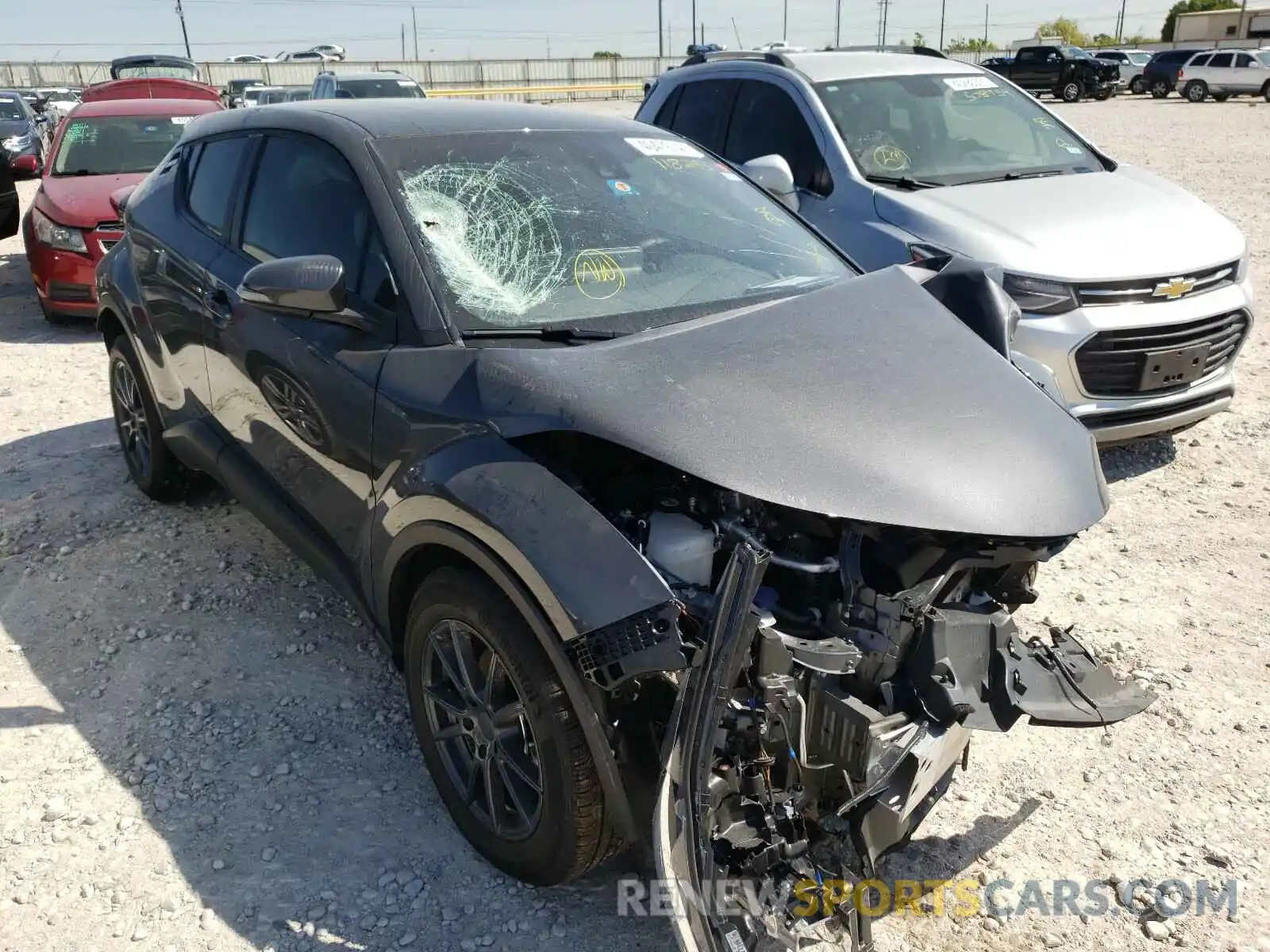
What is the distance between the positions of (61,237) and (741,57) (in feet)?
18.2

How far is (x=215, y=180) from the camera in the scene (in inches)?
163

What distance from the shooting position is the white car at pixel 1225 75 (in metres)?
31.4

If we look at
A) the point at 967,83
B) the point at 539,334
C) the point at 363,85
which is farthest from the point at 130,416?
the point at 363,85

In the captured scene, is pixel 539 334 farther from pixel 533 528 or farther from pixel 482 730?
pixel 482 730

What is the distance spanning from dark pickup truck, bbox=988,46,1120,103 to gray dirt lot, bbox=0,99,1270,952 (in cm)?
3373

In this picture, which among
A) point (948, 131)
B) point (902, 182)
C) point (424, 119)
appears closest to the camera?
point (424, 119)

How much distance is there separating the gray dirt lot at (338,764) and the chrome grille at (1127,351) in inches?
20.2

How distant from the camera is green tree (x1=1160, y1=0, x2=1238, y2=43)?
76188 mm

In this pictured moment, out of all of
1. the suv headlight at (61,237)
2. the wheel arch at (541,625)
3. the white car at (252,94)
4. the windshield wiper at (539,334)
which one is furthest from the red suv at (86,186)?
the white car at (252,94)

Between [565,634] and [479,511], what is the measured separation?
0.40 metres

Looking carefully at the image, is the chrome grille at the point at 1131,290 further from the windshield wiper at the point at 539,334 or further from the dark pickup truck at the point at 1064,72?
the dark pickup truck at the point at 1064,72

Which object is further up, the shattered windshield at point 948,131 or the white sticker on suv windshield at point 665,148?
the white sticker on suv windshield at point 665,148

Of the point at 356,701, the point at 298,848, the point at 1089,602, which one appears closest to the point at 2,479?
the point at 356,701

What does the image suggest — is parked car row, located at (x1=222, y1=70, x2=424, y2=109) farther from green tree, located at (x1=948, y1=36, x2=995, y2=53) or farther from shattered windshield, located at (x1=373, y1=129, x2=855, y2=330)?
green tree, located at (x1=948, y1=36, x2=995, y2=53)
